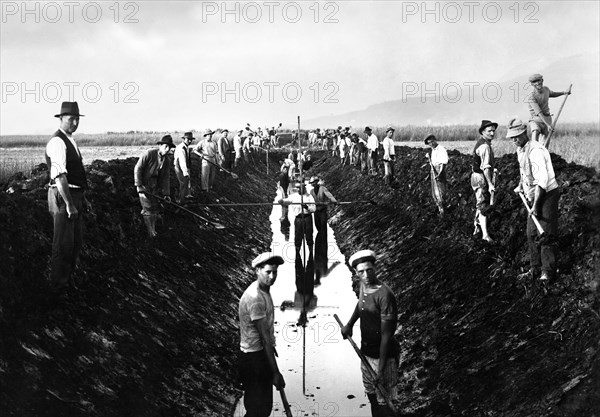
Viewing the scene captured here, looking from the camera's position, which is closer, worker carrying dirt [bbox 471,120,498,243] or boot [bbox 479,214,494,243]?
worker carrying dirt [bbox 471,120,498,243]

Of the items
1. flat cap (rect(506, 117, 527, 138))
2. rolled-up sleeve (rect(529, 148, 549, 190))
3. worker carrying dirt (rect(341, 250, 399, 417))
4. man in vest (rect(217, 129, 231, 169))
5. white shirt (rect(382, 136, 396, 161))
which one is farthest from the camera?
man in vest (rect(217, 129, 231, 169))

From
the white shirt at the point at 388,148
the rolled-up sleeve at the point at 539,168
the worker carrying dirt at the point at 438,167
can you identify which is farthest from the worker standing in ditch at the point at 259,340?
the white shirt at the point at 388,148

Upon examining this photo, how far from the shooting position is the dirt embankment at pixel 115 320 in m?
6.22

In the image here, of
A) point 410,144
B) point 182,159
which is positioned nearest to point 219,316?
point 182,159

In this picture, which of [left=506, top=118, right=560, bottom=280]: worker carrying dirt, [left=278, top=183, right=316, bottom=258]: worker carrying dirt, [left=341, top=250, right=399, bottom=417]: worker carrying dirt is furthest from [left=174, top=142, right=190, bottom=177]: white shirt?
[left=341, top=250, right=399, bottom=417]: worker carrying dirt

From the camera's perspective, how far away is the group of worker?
6.07 metres

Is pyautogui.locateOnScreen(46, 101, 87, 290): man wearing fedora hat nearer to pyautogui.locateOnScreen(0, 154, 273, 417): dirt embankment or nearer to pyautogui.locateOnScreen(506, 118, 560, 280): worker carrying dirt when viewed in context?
pyautogui.locateOnScreen(0, 154, 273, 417): dirt embankment

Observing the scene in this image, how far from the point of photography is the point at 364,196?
2397cm

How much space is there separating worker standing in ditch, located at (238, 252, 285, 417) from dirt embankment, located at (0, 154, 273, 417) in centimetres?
128

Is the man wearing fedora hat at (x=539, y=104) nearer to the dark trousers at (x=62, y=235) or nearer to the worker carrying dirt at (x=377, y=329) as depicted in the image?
the worker carrying dirt at (x=377, y=329)

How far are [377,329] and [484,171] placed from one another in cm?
574

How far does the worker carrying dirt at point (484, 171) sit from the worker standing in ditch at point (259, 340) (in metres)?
6.07

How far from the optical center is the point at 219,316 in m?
11.1

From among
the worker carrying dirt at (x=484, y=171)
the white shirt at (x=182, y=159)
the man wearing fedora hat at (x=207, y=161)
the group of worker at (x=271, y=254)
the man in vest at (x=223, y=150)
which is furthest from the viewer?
the man in vest at (x=223, y=150)
